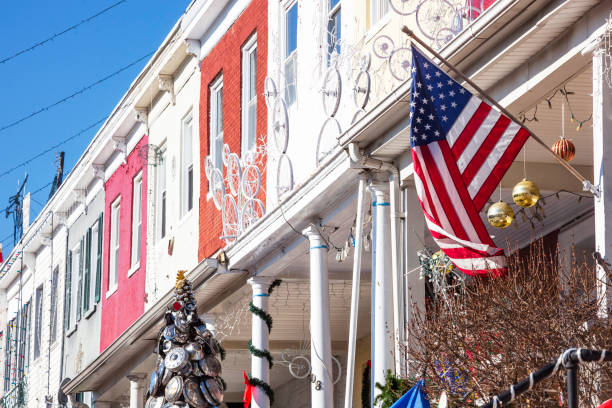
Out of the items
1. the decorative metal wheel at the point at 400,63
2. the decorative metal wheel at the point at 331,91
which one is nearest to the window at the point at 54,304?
the decorative metal wheel at the point at 331,91

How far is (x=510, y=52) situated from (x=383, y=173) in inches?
124

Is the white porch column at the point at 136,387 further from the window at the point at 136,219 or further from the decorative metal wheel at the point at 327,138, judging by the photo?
the decorative metal wheel at the point at 327,138

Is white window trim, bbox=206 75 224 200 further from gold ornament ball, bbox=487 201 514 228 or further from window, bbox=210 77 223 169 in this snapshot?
gold ornament ball, bbox=487 201 514 228

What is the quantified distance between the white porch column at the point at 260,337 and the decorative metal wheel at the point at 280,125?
6.63 ft

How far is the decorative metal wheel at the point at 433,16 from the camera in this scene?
1088 cm

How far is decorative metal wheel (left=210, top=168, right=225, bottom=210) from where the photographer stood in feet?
55.1

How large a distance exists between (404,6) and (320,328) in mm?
4047

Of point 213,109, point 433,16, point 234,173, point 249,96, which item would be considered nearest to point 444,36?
point 433,16

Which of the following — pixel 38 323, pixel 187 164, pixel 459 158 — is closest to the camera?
pixel 459 158

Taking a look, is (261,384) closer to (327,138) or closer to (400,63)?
(327,138)

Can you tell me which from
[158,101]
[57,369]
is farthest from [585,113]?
[57,369]

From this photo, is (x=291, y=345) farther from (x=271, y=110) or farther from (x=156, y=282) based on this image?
(x=271, y=110)

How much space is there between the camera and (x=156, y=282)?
68.9 ft

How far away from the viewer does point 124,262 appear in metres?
23.5
